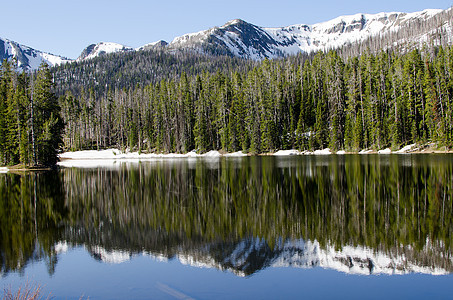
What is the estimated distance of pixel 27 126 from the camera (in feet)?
182

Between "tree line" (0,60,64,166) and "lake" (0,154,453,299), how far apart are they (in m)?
33.7

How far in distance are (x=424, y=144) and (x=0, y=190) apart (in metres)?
67.7

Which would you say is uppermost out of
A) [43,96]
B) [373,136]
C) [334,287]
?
[43,96]

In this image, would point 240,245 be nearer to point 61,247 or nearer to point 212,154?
point 61,247

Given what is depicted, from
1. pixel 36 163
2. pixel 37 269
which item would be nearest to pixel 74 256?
pixel 37 269

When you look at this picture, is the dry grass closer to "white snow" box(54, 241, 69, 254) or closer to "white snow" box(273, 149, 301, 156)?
"white snow" box(54, 241, 69, 254)

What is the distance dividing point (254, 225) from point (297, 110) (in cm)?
8483

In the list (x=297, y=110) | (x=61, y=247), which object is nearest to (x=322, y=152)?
(x=297, y=110)

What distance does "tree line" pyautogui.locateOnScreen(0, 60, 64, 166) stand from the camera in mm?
54438

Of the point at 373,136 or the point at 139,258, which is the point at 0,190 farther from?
the point at 373,136

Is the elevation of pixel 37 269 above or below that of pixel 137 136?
below

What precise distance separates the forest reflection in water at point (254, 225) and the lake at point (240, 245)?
5 centimetres

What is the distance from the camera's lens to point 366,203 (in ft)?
64.0

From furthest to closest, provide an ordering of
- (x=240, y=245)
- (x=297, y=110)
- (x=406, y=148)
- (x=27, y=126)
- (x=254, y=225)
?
1. (x=297, y=110)
2. (x=406, y=148)
3. (x=27, y=126)
4. (x=254, y=225)
5. (x=240, y=245)
